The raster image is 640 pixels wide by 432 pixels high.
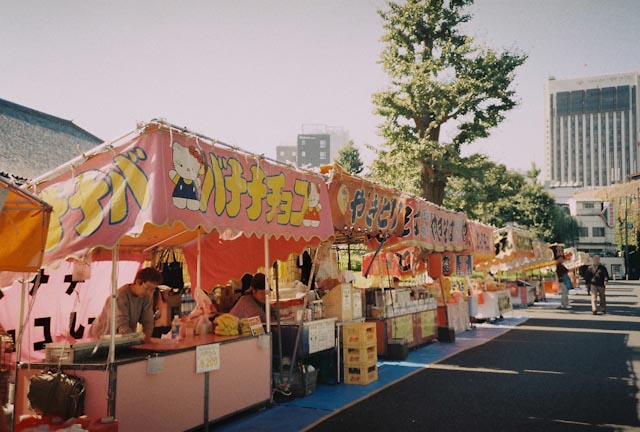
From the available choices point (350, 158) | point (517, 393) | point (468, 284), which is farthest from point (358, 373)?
point (350, 158)

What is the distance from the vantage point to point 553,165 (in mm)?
171000

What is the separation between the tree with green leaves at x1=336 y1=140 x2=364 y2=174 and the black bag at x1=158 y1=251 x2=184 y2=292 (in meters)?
35.2

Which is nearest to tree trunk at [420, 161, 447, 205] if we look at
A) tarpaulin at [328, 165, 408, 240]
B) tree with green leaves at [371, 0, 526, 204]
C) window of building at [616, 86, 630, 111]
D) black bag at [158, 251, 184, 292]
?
tree with green leaves at [371, 0, 526, 204]

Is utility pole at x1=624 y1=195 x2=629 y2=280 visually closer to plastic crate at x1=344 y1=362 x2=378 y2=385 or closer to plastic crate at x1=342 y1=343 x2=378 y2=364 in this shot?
plastic crate at x1=342 y1=343 x2=378 y2=364

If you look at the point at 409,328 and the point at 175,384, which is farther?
the point at 409,328

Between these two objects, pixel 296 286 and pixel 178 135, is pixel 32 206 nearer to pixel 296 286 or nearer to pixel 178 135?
pixel 178 135

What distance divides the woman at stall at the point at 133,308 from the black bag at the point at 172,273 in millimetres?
3405

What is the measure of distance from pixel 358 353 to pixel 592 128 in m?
181

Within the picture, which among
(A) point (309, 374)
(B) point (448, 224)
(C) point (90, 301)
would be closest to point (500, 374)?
(A) point (309, 374)

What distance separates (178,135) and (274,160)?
1841 millimetres

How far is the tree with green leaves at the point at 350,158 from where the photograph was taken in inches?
1797

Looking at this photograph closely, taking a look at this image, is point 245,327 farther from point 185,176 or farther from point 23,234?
point 23,234

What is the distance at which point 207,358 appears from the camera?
6.14 meters

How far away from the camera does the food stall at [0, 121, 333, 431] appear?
4.88m
